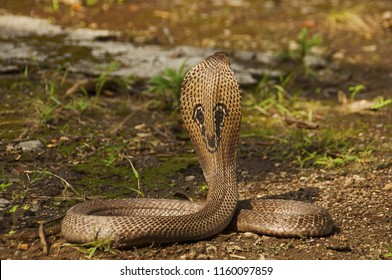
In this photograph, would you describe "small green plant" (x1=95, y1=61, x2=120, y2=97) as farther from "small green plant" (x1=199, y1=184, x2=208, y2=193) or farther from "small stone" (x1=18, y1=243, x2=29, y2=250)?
"small stone" (x1=18, y1=243, x2=29, y2=250)

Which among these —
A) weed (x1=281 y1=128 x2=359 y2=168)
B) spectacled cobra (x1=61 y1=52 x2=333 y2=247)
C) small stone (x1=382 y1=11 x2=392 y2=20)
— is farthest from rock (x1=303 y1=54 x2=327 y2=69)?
spectacled cobra (x1=61 y1=52 x2=333 y2=247)

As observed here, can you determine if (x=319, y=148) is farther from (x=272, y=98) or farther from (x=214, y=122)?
(x=214, y=122)

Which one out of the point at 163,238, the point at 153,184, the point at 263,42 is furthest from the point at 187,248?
the point at 263,42

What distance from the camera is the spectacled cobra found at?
13.5ft

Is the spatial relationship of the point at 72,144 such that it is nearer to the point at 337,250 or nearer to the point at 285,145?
the point at 285,145

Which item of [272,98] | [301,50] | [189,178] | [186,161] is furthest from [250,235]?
[301,50]

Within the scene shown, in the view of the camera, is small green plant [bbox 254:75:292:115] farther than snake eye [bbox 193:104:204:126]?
Yes

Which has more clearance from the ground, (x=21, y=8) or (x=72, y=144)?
(x=21, y=8)

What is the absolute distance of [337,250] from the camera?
4.01 metres

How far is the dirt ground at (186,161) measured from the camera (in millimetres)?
4043

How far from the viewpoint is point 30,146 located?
5453 millimetres

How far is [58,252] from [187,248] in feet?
2.28

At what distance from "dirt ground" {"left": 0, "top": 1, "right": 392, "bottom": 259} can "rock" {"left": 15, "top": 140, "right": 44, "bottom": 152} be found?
0.02m

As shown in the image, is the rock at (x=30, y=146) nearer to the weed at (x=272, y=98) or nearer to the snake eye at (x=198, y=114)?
the snake eye at (x=198, y=114)
